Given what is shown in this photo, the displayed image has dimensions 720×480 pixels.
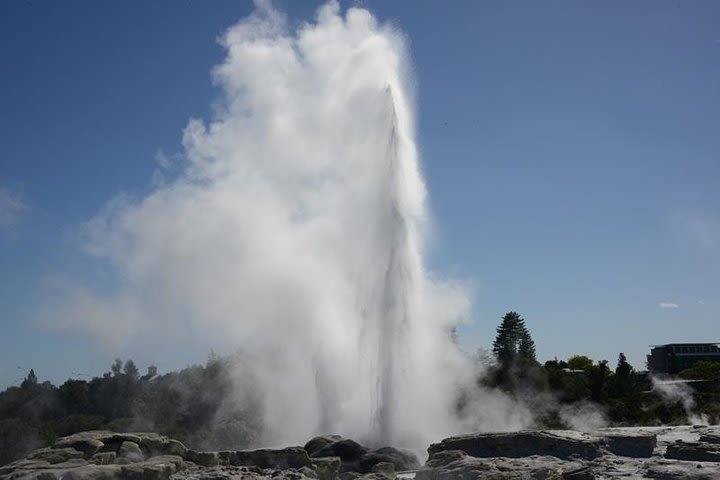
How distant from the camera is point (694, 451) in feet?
49.8

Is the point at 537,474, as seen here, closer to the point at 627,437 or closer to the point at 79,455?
the point at 627,437

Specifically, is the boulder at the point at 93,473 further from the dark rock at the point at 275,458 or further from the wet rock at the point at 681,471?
the wet rock at the point at 681,471

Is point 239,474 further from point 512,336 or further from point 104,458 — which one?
point 512,336

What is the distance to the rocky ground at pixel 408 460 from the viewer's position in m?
13.8

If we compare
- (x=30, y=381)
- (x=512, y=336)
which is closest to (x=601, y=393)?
(x=512, y=336)

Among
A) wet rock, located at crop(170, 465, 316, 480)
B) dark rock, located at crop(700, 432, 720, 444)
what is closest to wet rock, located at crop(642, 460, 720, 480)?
dark rock, located at crop(700, 432, 720, 444)

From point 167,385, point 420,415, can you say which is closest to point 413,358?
point 420,415

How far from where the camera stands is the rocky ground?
13781 millimetres

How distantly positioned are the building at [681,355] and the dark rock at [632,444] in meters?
64.4

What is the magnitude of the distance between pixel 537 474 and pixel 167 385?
120 feet

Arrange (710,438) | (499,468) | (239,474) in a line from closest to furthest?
(499,468) < (239,474) < (710,438)

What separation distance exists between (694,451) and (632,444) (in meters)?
1.69

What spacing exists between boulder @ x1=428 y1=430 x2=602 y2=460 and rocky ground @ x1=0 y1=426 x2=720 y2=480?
0.08ft

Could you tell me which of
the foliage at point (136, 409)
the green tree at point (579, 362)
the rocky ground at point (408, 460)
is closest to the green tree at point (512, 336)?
the green tree at point (579, 362)
